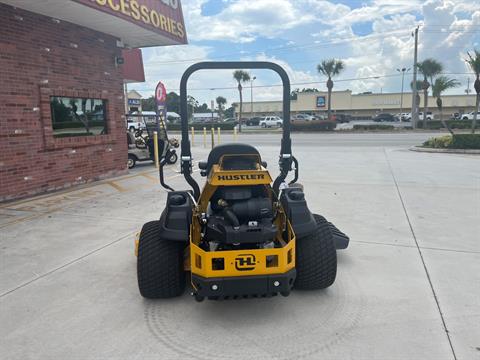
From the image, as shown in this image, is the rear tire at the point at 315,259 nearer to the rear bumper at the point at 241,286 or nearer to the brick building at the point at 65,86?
the rear bumper at the point at 241,286

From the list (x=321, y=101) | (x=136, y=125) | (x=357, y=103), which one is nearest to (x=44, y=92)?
(x=136, y=125)

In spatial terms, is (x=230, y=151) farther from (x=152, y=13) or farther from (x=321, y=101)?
(x=321, y=101)

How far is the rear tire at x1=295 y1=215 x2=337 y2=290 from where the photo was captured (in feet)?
10.9

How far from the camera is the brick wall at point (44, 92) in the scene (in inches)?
285

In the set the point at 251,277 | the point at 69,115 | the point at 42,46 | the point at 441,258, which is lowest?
the point at 441,258

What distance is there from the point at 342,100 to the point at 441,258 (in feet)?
262

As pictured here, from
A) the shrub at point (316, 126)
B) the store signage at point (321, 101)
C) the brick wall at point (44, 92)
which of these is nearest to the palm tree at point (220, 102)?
the store signage at point (321, 101)

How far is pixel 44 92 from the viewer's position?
791 centimetres

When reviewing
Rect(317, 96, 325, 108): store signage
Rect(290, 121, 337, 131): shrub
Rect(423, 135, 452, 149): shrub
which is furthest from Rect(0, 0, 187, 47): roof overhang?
Rect(317, 96, 325, 108): store signage

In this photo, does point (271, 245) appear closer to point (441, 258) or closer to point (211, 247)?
point (211, 247)

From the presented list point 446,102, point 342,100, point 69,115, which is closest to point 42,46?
point 69,115

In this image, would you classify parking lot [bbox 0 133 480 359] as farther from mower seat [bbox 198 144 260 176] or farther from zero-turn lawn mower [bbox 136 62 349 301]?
mower seat [bbox 198 144 260 176]

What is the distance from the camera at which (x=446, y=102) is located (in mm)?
76562

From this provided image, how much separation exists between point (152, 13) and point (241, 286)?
8.04 meters
